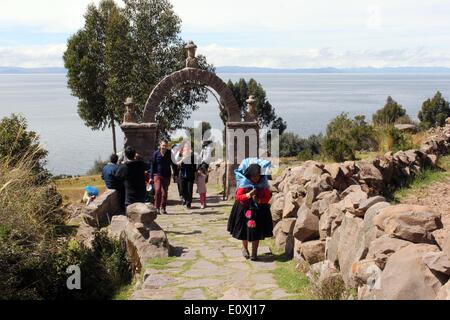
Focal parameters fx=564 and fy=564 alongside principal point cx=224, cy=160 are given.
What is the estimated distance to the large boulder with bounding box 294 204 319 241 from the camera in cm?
800

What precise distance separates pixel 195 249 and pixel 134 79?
19.2 meters

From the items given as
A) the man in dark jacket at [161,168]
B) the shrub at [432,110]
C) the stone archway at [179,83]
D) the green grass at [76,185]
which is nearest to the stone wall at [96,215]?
the man in dark jacket at [161,168]

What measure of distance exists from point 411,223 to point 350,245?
3.61 feet

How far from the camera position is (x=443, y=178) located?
43.4ft

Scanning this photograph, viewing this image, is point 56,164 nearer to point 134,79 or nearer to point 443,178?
point 134,79

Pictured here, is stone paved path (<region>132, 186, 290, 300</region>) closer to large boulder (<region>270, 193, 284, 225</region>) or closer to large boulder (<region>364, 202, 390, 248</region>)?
large boulder (<region>270, 193, 284, 225</region>)

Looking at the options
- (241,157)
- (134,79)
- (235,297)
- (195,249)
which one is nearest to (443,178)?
(241,157)

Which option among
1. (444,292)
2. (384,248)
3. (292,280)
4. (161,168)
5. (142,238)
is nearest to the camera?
(444,292)

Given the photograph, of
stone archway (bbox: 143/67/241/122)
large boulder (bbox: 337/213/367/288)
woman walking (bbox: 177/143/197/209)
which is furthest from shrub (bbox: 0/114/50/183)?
large boulder (bbox: 337/213/367/288)

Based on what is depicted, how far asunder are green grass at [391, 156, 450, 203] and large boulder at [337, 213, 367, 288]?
4993mm

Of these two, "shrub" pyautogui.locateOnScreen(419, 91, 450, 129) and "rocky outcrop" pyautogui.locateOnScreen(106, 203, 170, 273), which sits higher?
"shrub" pyautogui.locateOnScreen(419, 91, 450, 129)

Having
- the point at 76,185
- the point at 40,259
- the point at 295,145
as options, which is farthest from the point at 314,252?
the point at 295,145

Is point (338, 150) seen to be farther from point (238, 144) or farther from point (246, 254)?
point (246, 254)

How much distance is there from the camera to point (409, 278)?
4797 millimetres
